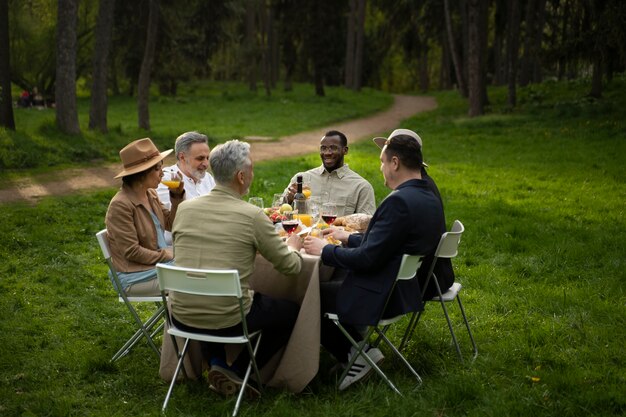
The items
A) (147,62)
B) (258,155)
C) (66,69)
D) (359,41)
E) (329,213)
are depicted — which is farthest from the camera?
(359,41)

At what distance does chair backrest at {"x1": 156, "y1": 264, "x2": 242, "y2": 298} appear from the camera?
4.18m

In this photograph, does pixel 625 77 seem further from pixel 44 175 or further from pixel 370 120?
pixel 44 175

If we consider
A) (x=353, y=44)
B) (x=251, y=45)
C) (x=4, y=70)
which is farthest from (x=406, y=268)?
(x=353, y=44)

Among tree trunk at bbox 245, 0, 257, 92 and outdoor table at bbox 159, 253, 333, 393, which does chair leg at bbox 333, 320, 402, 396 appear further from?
tree trunk at bbox 245, 0, 257, 92

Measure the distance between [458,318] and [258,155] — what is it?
11622 mm

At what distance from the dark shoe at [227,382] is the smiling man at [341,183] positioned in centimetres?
243

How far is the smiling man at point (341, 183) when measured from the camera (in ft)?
22.7

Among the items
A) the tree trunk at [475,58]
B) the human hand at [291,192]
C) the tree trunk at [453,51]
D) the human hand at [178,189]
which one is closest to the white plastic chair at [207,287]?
the human hand at [178,189]

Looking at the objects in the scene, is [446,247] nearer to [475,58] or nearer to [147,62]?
[147,62]

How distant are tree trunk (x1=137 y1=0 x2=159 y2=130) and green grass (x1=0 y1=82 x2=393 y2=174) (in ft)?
1.73

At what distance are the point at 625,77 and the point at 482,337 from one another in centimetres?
2361

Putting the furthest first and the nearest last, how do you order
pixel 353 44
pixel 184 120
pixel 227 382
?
pixel 353 44, pixel 184 120, pixel 227 382

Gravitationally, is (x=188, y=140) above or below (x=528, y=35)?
below

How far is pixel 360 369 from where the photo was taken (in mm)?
5020
